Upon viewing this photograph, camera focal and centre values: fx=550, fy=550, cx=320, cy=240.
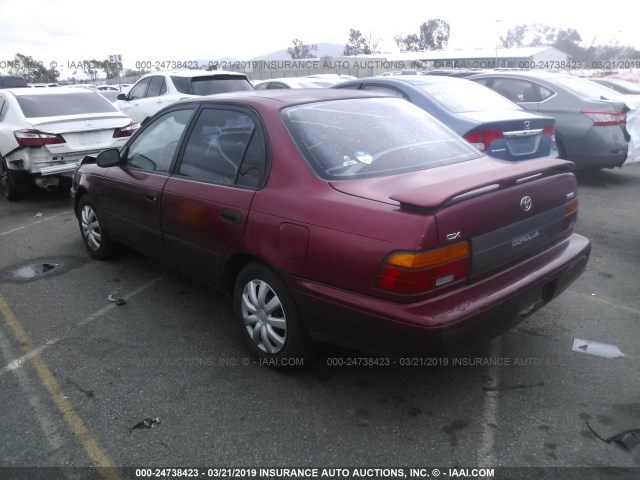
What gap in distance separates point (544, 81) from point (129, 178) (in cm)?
650

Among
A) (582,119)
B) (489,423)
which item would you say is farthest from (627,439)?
(582,119)

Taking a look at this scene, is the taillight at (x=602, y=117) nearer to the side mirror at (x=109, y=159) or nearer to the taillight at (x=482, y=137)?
the taillight at (x=482, y=137)

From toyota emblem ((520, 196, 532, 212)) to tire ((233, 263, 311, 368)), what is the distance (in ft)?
4.34

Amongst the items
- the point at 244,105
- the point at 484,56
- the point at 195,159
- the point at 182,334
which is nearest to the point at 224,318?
the point at 182,334

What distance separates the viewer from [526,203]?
9.53ft

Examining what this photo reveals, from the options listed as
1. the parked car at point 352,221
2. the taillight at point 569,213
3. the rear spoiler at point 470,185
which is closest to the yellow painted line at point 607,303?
the parked car at point 352,221

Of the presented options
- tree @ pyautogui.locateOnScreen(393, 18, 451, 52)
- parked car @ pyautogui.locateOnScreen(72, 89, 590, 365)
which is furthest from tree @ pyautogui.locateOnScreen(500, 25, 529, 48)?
parked car @ pyautogui.locateOnScreen(72, 89, 590, 365)

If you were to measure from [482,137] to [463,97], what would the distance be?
91cm

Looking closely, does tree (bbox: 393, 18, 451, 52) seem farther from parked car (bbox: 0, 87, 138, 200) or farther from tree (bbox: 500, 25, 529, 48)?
parked car (bbox: 0, 87, 138, 200)

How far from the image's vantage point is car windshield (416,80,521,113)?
613cm

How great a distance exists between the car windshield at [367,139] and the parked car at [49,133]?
5.18 m

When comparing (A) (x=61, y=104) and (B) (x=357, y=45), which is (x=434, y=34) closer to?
(B) (x=357, y=45)

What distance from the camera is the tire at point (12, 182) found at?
7.81 meters

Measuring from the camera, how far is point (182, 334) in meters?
3.86
